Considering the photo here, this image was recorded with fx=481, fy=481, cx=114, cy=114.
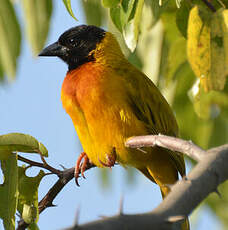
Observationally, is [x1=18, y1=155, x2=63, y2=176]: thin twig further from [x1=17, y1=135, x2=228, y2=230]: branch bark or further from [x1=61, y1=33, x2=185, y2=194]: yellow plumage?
[x1=17, y1=135, x2=228, y2=230]: branch bark

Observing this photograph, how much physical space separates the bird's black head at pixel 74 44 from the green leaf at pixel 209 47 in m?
2.25

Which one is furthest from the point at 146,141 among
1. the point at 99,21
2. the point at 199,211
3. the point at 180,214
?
the point at 199,211

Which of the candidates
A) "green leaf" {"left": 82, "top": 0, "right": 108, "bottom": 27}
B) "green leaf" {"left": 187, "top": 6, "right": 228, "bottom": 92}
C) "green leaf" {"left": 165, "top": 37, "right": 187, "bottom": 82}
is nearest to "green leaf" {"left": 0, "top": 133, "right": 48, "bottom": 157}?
"green leaf" {"left": 187, "top": 6, "right": 228, "bottom": 92}

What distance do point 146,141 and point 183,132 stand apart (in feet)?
7.78

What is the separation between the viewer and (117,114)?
3570 millimetres

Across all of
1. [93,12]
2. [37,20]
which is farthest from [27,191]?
[93,12]

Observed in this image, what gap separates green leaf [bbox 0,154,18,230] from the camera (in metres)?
2.39

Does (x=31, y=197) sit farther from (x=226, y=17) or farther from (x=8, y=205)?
(x=226, y=17)

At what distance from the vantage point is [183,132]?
4625mm

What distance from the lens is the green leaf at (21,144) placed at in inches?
104

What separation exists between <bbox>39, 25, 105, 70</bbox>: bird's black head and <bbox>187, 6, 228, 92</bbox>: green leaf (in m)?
2.25

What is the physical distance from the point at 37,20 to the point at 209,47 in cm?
159

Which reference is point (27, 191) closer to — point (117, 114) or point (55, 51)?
point (117, 114)

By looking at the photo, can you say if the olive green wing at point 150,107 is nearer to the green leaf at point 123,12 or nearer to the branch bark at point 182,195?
the green leaf at point 123,12
